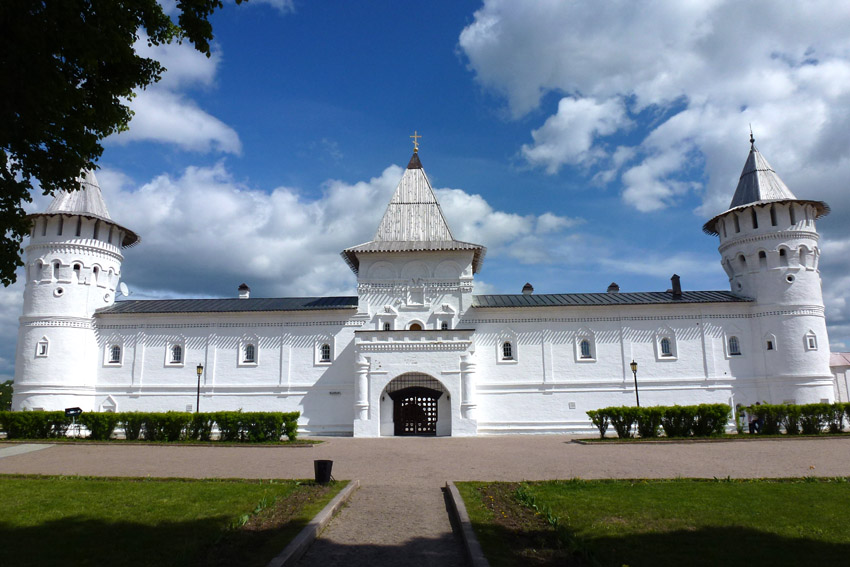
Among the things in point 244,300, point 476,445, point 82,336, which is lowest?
point 476,445

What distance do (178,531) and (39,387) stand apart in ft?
82.7

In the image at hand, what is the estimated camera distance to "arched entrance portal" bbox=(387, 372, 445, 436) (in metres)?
26.7

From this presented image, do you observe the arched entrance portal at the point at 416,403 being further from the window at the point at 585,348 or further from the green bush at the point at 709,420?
the green bush at the point at 709,420

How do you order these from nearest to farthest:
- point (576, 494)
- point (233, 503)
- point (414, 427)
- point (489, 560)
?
point (489, 560) < point (233, 503) < point (576, 494) < point (414, 427)

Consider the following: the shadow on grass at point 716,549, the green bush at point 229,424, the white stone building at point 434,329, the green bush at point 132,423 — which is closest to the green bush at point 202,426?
the green bush at point 229,424

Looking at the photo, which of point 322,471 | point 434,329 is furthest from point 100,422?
point 322,471

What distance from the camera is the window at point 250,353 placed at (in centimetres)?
2916

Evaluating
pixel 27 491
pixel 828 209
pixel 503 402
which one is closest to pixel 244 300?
pixel 503 402

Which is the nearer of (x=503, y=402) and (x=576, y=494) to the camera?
(x=576, y=494)

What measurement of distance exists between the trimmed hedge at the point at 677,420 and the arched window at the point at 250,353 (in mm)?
17732

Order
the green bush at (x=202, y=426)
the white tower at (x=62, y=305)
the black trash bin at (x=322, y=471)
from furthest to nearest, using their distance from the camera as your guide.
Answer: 1. the white tower at (x=62, y=305)
2. the green bush at (x=202, y=426)
3. the black trash bin at (x=322, y=471)

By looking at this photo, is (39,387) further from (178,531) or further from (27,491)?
(178,531)

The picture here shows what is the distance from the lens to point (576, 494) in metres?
10.3

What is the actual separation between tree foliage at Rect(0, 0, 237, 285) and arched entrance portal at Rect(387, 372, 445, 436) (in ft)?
67.0
